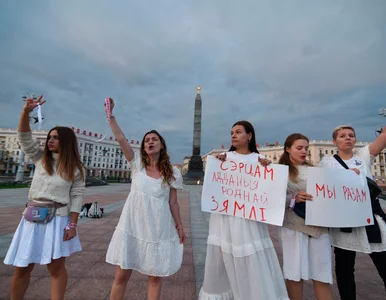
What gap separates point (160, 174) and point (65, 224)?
3.02 ft

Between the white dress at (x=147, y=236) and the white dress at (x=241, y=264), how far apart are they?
0.33m

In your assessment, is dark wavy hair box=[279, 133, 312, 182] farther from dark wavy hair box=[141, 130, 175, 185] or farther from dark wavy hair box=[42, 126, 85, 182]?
dark wavy hair box=[42, 126, 85, 182]

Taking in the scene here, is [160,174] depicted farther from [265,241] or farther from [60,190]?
[265,241]

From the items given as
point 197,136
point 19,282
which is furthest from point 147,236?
point 197,136

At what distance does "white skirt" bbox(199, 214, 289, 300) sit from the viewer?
1.63 m

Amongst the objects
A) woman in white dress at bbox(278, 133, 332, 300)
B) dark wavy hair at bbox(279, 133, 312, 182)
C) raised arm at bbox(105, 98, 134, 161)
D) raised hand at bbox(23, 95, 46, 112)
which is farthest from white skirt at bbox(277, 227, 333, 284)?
raised hand at bbox(23, 95, 46, 112)

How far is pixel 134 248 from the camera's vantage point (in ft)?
6.05

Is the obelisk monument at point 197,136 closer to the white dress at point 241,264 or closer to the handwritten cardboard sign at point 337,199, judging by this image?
the handwritten cardboard sign at point 337,199

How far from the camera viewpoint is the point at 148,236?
5.99 feet

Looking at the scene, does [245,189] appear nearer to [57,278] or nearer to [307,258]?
[307,258]

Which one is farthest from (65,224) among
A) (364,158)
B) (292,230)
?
(364,158)

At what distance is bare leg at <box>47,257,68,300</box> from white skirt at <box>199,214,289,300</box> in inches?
46.9

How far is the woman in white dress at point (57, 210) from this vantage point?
5.91ft

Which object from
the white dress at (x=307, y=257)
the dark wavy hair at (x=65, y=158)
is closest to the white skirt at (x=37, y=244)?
the dark wavy hair at (x=65, y=158)
